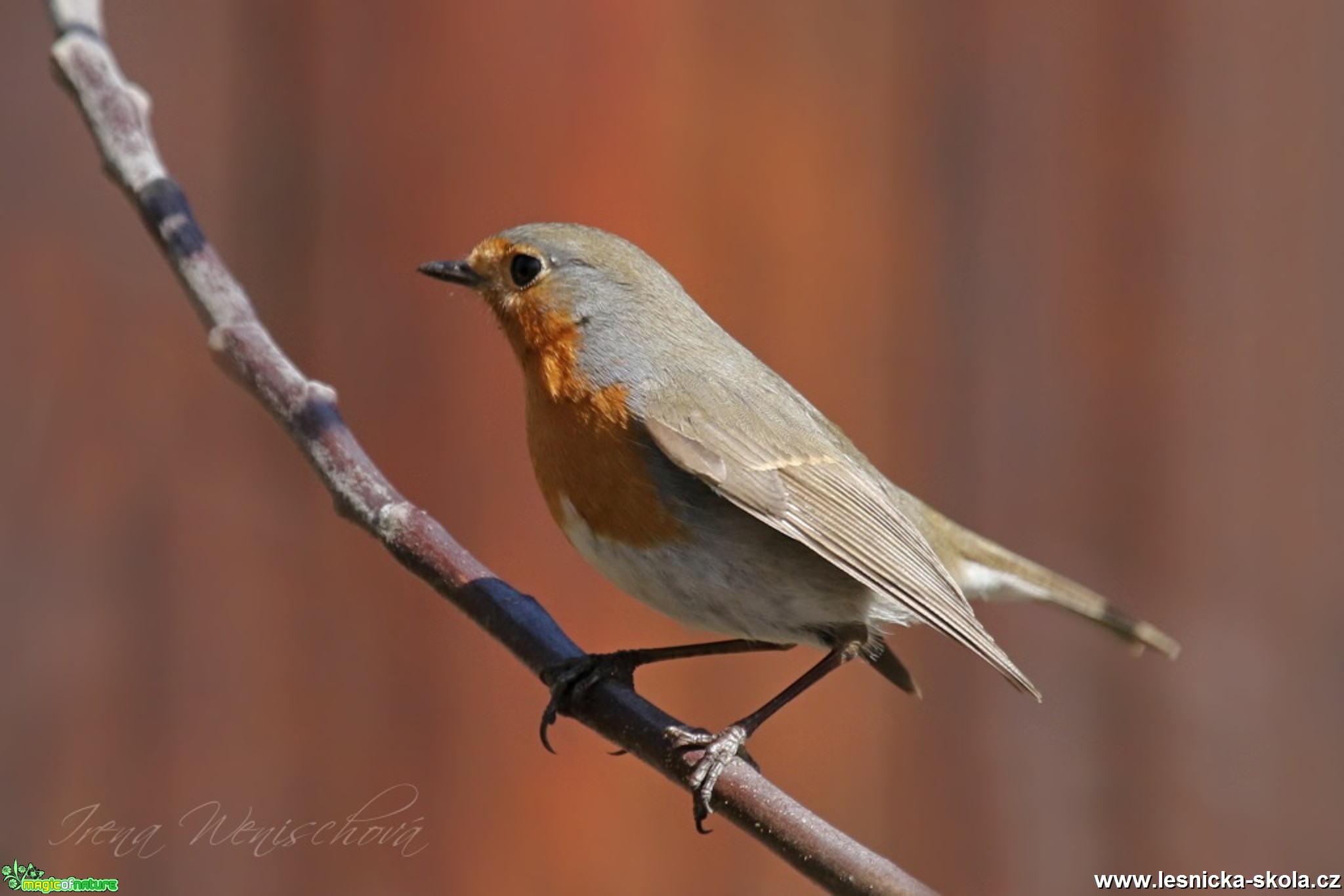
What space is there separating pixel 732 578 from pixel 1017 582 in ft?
2.98

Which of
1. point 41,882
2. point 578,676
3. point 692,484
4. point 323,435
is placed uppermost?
point 323,435

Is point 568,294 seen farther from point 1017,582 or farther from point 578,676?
point 1017,582

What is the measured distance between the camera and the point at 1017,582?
2873 millimetres

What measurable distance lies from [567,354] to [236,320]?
0.58m

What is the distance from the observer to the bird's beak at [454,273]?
2.41 metres

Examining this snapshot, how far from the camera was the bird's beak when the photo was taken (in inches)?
94.7

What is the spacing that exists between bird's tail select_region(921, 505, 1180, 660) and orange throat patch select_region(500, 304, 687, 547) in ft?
2.67

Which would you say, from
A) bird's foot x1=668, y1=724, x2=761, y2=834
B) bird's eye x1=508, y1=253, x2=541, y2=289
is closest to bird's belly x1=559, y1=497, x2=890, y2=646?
bird's foot x1=668, y1=724, x2=761, y2=834

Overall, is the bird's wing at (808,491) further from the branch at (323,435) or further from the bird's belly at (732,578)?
the branch at (323,435)

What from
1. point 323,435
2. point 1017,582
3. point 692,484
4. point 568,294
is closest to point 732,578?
point 692,484

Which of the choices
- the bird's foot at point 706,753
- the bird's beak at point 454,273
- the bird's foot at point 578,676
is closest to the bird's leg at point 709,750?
the bird's foot at point 706,753

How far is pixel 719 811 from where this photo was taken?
1.83m

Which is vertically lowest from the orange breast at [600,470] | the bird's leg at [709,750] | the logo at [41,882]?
the logo at [41,882]

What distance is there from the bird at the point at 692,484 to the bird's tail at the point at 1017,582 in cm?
26
